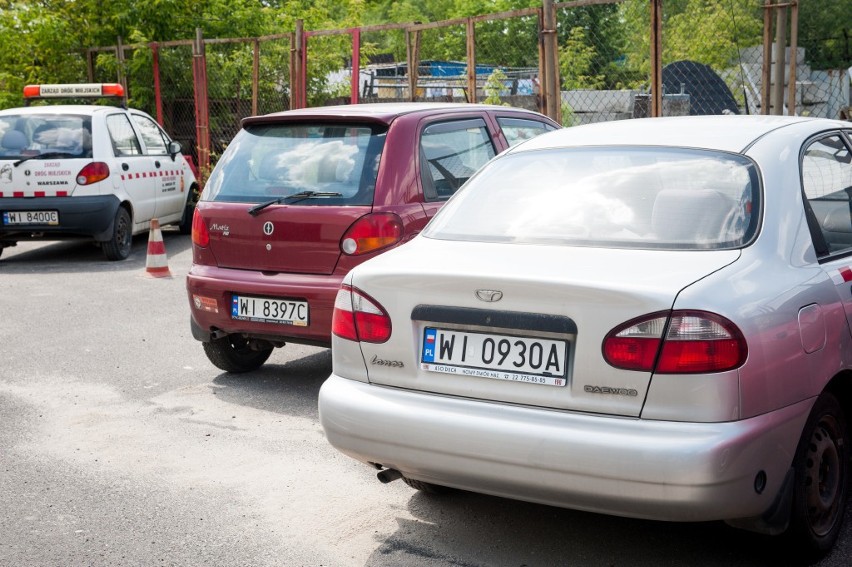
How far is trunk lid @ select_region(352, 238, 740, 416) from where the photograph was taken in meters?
3.38

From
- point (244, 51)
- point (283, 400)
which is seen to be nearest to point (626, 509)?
point (283, 400)

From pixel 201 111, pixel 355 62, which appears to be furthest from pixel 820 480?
pixel 201 111

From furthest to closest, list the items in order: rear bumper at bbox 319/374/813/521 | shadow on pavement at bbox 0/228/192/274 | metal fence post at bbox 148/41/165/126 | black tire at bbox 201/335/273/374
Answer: metal fence post at bbox 148/41/165/126 < shadow on pavement at bbox 0/228/192/274 < black tire at bbox 201/335/273/374 < rear bumper at bbox 319/374/813/521

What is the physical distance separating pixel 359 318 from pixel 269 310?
Answer: 2.29 meters

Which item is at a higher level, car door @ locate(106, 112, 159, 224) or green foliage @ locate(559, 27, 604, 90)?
green foliage @ locate(559, 27, 604, 90)

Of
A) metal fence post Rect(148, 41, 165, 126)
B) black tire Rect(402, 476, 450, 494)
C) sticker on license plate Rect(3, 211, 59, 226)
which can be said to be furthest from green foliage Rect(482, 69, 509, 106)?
black tire Rect(402, 476, 450, 494)

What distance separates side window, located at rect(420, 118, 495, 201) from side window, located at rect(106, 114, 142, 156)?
6748mm

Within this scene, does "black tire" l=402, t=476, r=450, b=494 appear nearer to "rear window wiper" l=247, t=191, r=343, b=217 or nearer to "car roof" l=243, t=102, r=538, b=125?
"rear window wiper" l=247, t=191, r=343, b=217

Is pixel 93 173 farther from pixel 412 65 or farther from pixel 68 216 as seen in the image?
pixel 412 65

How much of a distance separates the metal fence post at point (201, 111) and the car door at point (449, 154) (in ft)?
34.3

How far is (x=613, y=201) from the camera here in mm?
4016

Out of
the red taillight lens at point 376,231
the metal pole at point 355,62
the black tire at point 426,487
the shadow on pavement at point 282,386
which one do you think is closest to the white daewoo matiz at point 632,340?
the black tire at point 426,487

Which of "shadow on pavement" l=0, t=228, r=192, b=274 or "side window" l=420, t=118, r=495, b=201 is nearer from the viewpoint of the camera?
"side window" l=420, t=118, r=495, b=201

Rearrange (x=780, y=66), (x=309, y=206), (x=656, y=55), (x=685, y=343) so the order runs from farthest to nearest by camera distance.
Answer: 1. (x=656, y=55)
2. (x=780, y=66)
3. (x=309, y=206)
4. (x=685, y=343)
